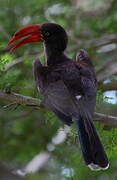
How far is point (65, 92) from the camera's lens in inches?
185

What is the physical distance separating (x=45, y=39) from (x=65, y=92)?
1.25 meters

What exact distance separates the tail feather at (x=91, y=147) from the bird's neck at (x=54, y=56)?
1.18m

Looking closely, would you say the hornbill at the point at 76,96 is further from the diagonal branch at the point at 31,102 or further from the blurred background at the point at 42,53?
the blurred background at the point at 42,53

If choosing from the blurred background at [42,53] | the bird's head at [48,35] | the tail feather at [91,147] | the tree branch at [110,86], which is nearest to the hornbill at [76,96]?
the tail feather at [91,147]

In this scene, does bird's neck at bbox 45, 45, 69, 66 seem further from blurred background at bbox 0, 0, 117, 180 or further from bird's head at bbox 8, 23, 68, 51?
blurred background at bbox 0, 0, 117, 180

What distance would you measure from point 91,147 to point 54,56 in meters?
1.59

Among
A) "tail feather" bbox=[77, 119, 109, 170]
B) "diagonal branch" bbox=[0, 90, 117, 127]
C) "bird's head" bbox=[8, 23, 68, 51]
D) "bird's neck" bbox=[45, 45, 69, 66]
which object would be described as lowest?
"tail feather" bbox=[77, 119, 109, 170]

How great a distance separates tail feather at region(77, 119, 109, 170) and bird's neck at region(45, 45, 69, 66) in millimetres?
1184

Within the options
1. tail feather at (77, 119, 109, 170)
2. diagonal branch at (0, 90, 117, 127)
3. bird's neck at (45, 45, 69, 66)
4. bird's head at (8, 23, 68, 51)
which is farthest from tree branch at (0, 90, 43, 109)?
bird's head at (8, 23, 68, 51)

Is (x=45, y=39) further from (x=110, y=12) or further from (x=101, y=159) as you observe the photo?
(x=110, y=12)

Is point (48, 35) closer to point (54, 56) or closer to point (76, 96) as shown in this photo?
point (54, 56)

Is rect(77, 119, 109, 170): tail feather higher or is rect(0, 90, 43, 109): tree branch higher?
rect(0, 90, 43, 109): tree branch

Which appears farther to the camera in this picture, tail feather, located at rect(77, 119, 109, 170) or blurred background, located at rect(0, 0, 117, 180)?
blurred background, located at rect(0, 0, 117, 180)

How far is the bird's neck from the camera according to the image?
217 inches
